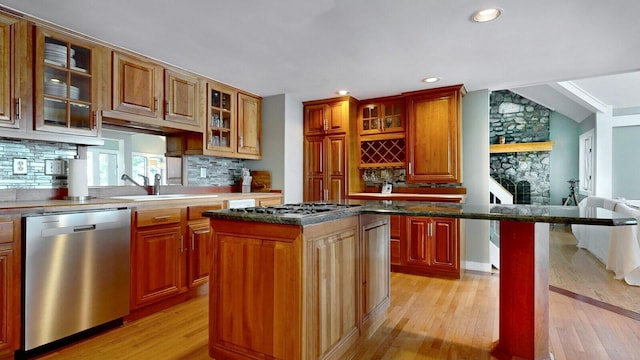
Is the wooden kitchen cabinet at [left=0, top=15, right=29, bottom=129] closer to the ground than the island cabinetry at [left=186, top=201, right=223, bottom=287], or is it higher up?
higher up

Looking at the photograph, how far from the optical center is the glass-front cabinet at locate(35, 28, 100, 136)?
2.33 meters

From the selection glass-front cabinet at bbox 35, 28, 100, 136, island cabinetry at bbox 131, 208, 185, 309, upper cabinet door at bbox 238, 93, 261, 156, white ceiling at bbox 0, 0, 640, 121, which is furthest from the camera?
upper cabinet door at bbox 238, 93, 261, 156

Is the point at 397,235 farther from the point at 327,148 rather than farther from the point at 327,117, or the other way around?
the point at 327,117

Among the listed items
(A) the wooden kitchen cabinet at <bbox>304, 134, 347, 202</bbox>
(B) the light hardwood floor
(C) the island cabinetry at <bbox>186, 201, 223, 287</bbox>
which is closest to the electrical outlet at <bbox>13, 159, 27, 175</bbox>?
(C) the island cabinetry at <bbox>186, 201, 223, 287</bbox>

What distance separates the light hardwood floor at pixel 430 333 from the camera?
2066 millimetres

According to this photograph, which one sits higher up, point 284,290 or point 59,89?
point 59,89

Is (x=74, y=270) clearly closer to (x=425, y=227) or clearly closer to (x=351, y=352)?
(x=351, y=352)

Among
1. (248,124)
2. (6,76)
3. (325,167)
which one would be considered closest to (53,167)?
(6,76)

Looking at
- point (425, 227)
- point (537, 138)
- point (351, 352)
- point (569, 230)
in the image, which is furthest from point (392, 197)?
point (537, 138)

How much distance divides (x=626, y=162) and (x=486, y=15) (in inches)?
243

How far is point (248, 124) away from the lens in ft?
13.8

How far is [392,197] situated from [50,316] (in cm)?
326

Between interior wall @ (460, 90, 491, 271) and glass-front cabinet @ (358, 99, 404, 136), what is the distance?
774 millimetres

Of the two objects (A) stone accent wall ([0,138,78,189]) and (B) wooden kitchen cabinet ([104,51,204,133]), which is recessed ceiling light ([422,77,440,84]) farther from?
(A) stone accent wall ([0,138,78,189])
